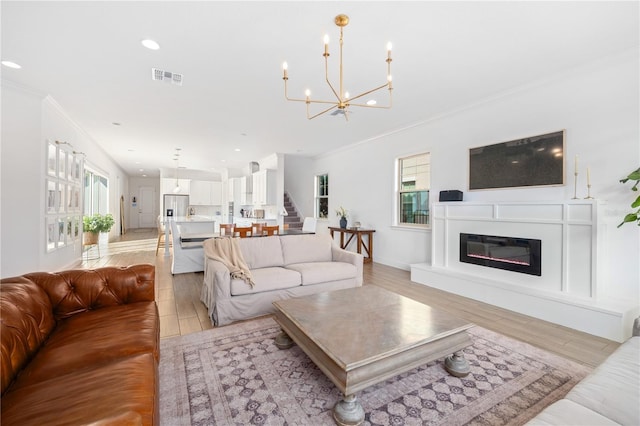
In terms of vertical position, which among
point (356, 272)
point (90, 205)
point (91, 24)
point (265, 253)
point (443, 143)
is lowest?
point (356, 272)

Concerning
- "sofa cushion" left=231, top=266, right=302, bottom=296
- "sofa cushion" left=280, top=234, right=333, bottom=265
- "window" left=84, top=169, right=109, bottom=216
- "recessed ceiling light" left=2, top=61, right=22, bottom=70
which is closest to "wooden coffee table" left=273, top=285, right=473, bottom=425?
"sofa cushion" left=231, top=266, right=302, bottom=296

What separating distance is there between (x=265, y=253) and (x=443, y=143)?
3446mm

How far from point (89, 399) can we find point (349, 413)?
1.22 meters

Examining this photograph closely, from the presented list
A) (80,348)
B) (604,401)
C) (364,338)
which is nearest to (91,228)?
(80,348)

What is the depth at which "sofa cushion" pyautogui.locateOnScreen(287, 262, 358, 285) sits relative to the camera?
3.36 metres

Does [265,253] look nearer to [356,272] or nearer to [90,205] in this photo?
[356,272]

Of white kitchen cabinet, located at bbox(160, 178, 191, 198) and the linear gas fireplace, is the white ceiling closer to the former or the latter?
the linear gas fireplace

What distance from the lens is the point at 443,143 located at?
4.62 metres

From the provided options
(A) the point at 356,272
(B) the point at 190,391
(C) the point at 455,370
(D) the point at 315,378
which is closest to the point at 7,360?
(B) the point at 190,391

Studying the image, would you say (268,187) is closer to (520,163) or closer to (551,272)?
(520,163)

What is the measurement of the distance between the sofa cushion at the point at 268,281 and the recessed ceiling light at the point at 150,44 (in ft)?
8.01

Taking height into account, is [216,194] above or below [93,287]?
above

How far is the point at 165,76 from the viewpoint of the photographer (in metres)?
3.20

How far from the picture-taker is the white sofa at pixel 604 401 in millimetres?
1063
